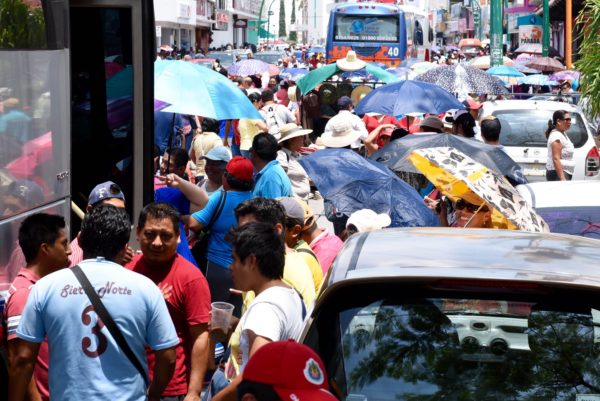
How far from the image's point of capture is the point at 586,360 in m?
3.95

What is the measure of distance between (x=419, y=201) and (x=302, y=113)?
15062 millimetres

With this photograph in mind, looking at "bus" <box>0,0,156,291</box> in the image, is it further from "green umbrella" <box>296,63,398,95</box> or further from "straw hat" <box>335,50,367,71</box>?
"straw hat" <box>335,50,367,71</box>

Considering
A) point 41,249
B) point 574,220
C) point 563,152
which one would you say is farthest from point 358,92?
point 41,249

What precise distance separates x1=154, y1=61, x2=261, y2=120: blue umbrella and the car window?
3.07 m

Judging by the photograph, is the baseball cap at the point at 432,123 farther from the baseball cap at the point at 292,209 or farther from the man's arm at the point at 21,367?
the man's arm at the point at 21,367

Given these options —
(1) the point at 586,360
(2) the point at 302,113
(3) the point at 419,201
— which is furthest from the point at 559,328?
(2) the point at 302,113

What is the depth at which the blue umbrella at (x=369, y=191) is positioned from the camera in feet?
29.0

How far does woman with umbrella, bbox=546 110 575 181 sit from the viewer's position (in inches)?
574

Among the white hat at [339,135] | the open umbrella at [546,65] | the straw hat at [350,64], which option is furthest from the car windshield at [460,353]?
the open umbrella at [546,65]

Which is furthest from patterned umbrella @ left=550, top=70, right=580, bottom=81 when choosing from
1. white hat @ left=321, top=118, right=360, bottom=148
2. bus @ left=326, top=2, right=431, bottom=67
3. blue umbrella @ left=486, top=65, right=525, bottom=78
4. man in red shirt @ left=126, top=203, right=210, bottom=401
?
man in red shirt @ left=126, top=203, right=210, bottom=401

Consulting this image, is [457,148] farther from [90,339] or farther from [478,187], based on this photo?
[90,339]

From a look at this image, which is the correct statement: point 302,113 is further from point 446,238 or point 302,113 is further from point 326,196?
point 446,238

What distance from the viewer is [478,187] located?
26.3 ft

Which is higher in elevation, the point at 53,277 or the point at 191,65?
the point at 191,65
